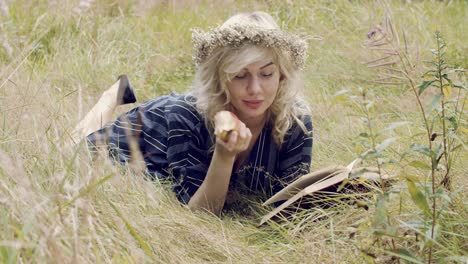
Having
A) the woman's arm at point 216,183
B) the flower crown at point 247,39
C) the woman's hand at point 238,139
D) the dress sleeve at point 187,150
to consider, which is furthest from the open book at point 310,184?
the flower crown at point 247,39

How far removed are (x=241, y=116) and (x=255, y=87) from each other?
283 millimetres

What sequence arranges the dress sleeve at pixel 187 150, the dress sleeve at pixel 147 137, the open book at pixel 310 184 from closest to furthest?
the open book at pixel 310 184 → the dress sleeve at pixel 187 150 → the dress sleeve at pixel 147 137

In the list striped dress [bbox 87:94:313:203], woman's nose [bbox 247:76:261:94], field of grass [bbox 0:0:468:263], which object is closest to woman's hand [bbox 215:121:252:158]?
field of grass [bbox 0:0:468:263]

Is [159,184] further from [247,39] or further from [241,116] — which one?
[247,39]

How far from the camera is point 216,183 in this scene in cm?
285

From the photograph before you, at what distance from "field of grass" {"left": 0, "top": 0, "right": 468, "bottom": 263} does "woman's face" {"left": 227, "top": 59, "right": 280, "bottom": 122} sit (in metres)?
0.35

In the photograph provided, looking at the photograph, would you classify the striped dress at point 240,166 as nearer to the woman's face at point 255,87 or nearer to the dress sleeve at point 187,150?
the dress sleeve at point 187,150

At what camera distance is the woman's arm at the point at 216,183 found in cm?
273

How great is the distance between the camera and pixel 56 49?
480 centimetres

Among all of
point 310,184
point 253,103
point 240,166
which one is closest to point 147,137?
point 240,166

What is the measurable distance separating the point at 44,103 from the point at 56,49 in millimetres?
1974

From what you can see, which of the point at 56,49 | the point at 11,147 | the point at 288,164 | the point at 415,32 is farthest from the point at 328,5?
the point at 11,147

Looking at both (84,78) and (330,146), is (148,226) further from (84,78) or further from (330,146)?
(84,78)

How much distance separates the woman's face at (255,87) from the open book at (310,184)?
0.35m
